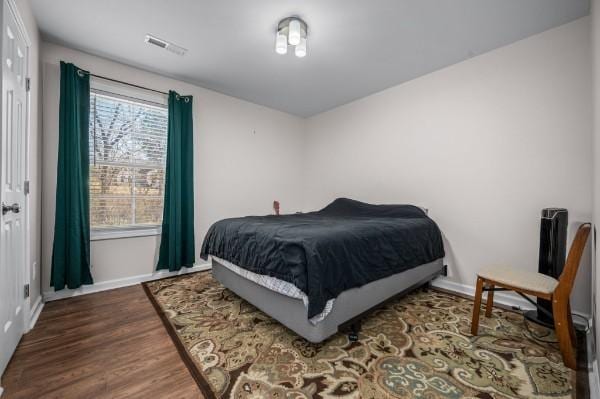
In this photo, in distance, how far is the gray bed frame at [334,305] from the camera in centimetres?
161

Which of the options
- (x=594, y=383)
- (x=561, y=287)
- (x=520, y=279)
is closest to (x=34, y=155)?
(x=520, y=279)

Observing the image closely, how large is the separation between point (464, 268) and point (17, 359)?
148 inches

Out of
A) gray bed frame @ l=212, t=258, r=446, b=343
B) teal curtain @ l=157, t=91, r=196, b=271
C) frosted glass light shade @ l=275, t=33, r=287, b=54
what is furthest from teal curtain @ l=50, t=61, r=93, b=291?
frosted glass light shade @ l=275, t=33, r=287, b=54

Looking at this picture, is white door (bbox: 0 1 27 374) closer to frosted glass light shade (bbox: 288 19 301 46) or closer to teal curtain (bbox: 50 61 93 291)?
teal curtain (bbox: 50 61 93 291)

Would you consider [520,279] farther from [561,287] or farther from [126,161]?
[126,161]

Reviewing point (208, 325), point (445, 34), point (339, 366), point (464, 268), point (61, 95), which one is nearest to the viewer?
point (339, 366)

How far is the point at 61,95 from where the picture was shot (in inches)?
95.2

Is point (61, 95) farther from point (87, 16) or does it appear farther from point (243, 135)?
point (243, 135)

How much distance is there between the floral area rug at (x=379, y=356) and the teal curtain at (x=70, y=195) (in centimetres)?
102

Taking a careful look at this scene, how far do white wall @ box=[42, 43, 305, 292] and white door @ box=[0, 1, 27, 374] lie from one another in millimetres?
715

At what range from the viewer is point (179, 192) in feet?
10.1

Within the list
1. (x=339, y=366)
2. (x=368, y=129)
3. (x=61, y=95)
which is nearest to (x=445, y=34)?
(x=368, y=129)

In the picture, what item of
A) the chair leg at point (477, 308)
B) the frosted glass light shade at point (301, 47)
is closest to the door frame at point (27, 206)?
the frosted glass light shade at point (301, 47)

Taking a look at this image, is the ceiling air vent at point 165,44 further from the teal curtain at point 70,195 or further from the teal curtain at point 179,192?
the teal curtain at point 70,195
